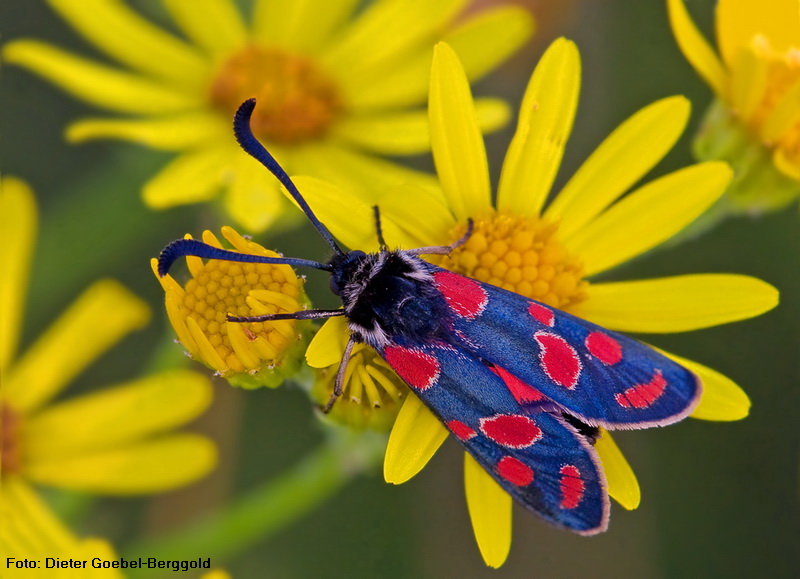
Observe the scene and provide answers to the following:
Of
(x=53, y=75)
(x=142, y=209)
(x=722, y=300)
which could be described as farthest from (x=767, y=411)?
(x=53, y=75)

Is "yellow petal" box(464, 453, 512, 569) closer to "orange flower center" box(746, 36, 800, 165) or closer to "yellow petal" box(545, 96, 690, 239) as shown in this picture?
"yellow petal" box(545, 96, 690, 239)

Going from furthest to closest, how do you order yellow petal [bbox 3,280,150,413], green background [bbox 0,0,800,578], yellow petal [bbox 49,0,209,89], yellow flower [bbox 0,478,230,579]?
1. green background [bbox 0,0,800,578]
2. yellow petal [bbox 49,0,209,89]
3. yellow petal [bbox 3,280,150,413]
4. yellow flower [bbox 0,478,230,579]

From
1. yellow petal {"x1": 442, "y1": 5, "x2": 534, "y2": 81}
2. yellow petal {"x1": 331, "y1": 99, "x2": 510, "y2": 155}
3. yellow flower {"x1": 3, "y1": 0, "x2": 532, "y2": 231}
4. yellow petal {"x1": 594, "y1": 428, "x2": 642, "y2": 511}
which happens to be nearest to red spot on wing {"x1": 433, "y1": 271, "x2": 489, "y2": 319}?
yellow petal {"x1": 594, "y1": 428, "x2": 642, "y2": 511}

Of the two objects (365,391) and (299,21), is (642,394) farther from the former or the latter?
(299,21)

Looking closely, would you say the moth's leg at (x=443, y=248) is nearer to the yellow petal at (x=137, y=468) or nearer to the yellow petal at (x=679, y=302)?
the yellow petal at (x=679, y=302)

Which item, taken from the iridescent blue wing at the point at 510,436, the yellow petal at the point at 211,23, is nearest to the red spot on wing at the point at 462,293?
the iridescent blue wing at the point at 510,436
